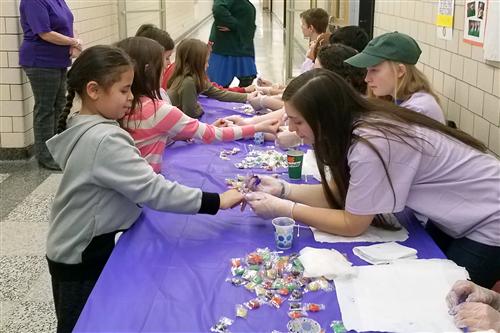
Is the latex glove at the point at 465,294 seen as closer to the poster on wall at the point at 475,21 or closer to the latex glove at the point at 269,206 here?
the latex glove at the point at 269,206

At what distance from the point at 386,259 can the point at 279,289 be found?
1.27 feet

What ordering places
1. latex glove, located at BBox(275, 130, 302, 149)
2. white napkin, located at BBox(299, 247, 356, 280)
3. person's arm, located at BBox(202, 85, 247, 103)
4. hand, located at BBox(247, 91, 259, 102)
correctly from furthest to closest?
person's arm, located at BBox(202, 85, 247, 103)
hand, located at BBox(247, 91, 259, 102)
latex glove, located at BBox(275, 130, 302, 149)
white napkin, located at BBox(299, 247, 356, 280)

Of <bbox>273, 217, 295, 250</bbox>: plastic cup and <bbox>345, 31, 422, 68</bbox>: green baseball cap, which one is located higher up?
<bbox>345, 31, 422, 68</bbox>: green baseball cap

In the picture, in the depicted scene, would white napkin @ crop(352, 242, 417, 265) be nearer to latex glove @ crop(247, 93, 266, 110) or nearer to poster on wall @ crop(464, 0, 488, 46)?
poster on wall @ crop(464, 0, 488, 46)

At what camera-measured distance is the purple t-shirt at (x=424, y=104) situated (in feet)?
8.86

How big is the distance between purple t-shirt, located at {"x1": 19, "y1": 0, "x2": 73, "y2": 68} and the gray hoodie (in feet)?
9.60

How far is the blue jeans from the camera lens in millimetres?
4746

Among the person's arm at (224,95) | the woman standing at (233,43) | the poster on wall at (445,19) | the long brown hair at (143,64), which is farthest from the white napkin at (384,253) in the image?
the woman standing at (233,43)

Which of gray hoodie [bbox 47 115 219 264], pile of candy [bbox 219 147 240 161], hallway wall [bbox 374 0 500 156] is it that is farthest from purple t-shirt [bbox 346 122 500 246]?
pile of candy [bbox 219 147 240 161]

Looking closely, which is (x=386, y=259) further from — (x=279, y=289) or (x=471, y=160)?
(x=471, y=160)

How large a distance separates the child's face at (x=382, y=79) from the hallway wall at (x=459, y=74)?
1.71 ft

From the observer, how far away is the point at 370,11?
5543 millimetres

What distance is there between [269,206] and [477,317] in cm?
84

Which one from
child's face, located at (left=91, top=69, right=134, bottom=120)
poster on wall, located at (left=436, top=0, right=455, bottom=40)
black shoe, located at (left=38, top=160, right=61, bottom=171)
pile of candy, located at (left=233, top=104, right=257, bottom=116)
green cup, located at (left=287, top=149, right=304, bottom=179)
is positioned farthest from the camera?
black shoe, located at (left=38, top=160, right=61, bottom=171)
